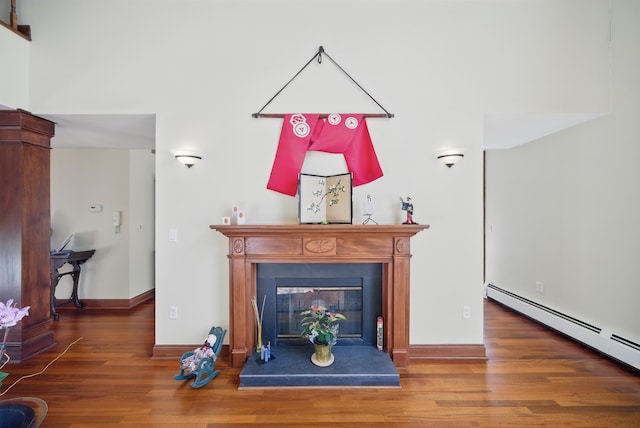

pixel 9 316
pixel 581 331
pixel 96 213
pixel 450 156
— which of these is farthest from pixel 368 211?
pixel 96 213

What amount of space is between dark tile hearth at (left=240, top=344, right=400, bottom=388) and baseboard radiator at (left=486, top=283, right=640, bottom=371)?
80.5 inches

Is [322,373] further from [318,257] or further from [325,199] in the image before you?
[325,199]

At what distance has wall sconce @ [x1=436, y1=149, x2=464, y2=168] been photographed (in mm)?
2496

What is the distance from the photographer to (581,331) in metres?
2.84

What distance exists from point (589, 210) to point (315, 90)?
3.01 m

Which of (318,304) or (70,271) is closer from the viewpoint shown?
(318,304)

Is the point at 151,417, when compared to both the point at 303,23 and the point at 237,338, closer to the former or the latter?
the point at 237,338

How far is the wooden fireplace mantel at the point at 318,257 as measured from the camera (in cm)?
245

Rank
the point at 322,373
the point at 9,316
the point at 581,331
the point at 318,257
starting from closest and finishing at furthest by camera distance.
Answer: the point at 9,316 → the point at 322,373 → the point at 318,257 → the point at 581,331

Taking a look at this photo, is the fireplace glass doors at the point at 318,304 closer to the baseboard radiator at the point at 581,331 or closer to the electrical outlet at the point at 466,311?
the electrical outlet at the point at 466,311

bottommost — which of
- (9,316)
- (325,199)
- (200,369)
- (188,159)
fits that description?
(200,369)

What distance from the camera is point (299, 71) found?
8.66ft

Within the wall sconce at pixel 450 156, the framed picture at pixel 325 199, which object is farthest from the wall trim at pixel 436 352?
the wall sconce at pixel 450 156

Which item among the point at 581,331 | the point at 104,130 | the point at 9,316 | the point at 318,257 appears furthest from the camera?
the point at 104,130
